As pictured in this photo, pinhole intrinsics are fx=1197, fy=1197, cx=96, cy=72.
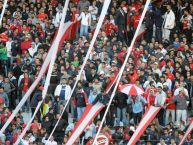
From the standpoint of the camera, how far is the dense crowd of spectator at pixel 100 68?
148 feet

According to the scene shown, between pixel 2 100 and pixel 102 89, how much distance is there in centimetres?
388

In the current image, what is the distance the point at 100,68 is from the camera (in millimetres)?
47969

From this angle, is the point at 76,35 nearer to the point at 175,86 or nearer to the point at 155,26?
the point at 155,26

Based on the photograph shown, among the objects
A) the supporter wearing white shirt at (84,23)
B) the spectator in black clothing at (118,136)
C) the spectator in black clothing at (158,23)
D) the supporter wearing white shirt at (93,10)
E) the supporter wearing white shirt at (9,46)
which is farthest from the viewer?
the supporter wearing white shirt at (93,10)

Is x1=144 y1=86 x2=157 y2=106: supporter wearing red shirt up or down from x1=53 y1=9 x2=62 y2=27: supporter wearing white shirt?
down

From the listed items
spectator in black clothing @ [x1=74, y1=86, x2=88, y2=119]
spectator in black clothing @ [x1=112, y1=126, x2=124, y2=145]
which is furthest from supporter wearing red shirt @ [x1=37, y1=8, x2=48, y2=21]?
spectator in black clothing @ [x1=112, y1=126, x2=124, y2=145]

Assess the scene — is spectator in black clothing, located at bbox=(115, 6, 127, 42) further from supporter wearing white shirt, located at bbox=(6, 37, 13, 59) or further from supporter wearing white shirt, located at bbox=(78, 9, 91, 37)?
supporter wearing white shirt, located at bbox=(6, 37, 13, 59)

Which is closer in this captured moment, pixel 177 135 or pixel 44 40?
pixel 177 135

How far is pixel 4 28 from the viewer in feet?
167

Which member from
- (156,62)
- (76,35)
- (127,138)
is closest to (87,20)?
(76,35)

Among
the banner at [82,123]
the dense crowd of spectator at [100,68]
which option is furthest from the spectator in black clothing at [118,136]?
the banner at [82,123]

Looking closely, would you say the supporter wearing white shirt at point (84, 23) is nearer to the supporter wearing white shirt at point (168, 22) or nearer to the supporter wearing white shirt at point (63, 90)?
the supporter wearing white shirt at point (168, 22)

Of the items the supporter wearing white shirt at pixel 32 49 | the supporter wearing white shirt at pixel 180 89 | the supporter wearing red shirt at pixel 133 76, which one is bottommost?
the supporter wearing white shirt at pixel 180 89

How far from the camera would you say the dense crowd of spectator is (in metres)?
45.1
